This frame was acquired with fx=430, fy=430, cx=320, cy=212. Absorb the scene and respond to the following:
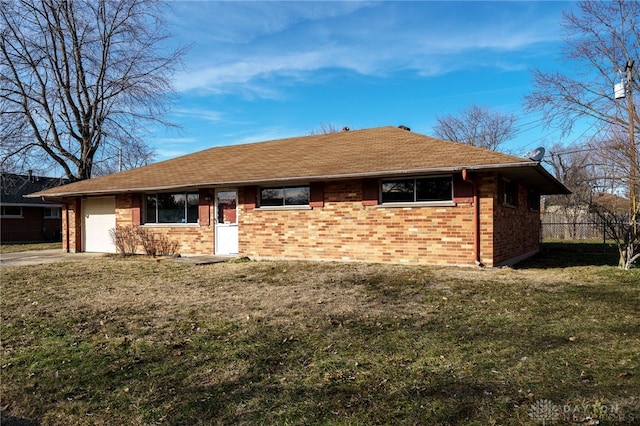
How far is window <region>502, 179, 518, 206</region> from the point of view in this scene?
1157cm

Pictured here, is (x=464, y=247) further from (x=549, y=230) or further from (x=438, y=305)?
(x=549, y=230)

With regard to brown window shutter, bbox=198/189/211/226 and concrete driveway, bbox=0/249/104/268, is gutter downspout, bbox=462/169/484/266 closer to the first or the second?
brown window shutter, bbox=198/189/211/226

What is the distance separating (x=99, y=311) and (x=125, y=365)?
103 inches

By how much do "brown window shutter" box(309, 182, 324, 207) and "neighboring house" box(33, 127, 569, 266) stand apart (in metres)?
0.03

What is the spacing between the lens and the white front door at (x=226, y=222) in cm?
1350

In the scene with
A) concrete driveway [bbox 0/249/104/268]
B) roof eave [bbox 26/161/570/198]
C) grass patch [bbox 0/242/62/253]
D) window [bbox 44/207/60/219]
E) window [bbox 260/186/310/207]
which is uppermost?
roof eave [bbox 26/161/570/198]

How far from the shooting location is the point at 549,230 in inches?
1138

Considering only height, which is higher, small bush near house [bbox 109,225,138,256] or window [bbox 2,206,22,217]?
window [bbox 2,206,22,217]

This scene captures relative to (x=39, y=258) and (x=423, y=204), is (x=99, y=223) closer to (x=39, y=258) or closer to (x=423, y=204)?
(x=39, y=258)

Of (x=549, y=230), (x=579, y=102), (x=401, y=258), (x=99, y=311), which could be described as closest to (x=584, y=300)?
(x=401, y=258)

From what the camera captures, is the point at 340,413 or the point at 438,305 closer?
the point at 340,413

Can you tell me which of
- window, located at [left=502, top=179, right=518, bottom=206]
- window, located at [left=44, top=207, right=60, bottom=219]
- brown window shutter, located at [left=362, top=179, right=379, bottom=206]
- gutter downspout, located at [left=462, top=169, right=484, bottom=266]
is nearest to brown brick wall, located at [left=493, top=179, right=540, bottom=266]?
window, located at [left=502, top=179, right=518, bottom=206]

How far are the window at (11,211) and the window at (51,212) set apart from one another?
159 centimetres

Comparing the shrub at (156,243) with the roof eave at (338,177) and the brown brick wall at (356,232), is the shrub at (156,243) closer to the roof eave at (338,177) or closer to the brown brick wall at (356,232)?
the roof eave at (338,177)
